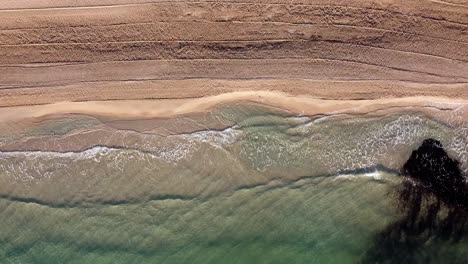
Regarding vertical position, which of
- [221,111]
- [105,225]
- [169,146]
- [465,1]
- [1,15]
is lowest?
[105,225]

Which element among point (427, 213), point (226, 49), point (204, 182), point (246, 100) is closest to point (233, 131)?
point (246, 100)

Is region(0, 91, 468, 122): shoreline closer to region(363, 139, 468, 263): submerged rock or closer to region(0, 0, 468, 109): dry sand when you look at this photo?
region(0, 0, 468, 109): dry sand

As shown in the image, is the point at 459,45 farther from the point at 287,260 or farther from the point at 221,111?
the point at 287,260

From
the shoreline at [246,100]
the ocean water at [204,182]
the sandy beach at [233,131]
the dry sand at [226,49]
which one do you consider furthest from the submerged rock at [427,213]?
the dry sand at [226,49]

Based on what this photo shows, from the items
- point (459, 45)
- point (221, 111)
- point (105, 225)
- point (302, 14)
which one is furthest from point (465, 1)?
point (105, 225)

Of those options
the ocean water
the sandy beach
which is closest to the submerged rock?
the sandy beach

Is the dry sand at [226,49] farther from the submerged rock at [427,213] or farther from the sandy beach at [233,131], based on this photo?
the submerged rock at [427,213]

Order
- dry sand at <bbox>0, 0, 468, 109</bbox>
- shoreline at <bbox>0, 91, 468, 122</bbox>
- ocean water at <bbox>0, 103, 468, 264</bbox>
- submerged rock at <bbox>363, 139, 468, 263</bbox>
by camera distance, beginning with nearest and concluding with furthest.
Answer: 1. dry sand at <bbox>0, 0, 468, 109</bbox>
2. shoreline at <bbox>0, 91, 468, 122</bbox>
3. ocean water at <bbox>0, 103, 468, 264</bbox>
4. submerged rock at <bbox>363, 139, 468, 263</bbox>

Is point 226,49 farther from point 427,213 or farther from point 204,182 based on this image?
point 427,213
